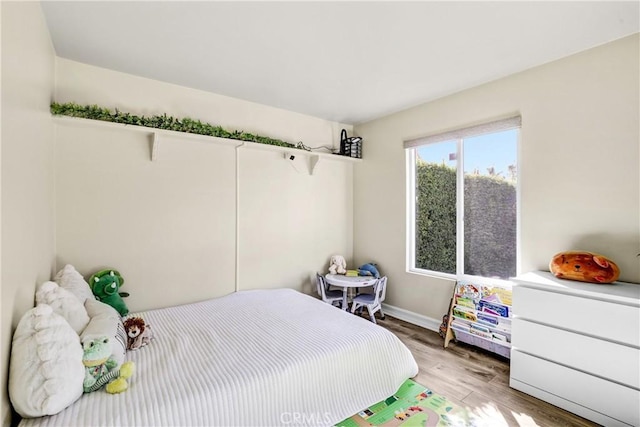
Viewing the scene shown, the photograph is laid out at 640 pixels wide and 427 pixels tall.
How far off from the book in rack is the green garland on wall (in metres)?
2.44

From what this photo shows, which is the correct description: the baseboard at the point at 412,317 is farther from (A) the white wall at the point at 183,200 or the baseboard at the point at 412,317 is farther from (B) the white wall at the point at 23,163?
(B) the white wall at the point at 23,163

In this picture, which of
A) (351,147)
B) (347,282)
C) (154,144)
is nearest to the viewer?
(154,144)

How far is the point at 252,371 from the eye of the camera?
1537mm

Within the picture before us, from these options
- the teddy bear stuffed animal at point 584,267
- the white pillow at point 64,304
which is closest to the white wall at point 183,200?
the white pillow at point 64,304

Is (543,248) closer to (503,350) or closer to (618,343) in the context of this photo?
(618,343)

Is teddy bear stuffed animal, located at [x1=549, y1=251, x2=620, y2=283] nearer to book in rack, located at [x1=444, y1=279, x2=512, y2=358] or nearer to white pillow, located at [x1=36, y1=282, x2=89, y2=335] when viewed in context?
book in rack, located at [x1=444, y1=279, x2=512, y2=358]

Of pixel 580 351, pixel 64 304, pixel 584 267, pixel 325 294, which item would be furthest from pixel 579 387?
pixel 64 304

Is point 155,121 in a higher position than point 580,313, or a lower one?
higher

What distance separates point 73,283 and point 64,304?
1.57ft

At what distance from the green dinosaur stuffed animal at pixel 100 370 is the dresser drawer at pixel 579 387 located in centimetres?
252

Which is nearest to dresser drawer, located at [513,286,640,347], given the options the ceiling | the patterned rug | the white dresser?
the white dresser

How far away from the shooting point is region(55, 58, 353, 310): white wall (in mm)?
2285

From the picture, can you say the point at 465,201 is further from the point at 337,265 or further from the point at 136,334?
the point at 136,334

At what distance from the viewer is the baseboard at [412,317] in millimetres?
3088
